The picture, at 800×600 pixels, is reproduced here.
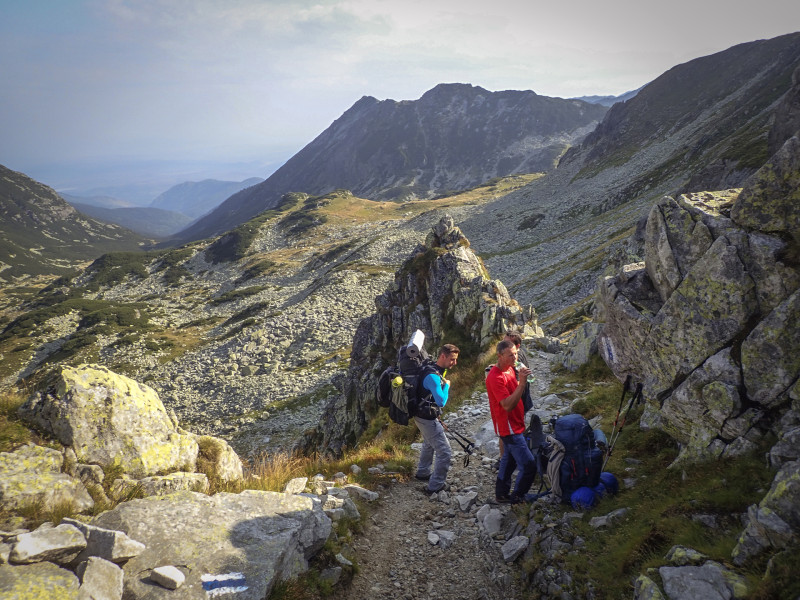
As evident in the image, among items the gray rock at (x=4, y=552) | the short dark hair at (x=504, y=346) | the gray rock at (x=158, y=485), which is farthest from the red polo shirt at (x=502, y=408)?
the gray rock at (x=4, y=552)

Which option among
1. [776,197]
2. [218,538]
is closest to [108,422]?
[218,538]

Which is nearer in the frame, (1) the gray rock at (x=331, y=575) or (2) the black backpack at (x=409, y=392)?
(1) the gray rock at (x=331, y=575)

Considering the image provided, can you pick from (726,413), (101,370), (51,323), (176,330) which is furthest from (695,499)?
(51,323)

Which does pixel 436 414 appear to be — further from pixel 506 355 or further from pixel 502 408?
pixel 506 355

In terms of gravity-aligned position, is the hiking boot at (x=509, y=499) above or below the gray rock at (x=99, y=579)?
below

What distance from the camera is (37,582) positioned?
4352mm

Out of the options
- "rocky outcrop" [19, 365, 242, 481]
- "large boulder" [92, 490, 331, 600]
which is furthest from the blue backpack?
"rocky outcrop" [19, 365, 242, 481]

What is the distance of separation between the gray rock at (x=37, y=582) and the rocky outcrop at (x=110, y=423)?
3.01 m

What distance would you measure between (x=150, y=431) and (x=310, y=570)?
4.58 m

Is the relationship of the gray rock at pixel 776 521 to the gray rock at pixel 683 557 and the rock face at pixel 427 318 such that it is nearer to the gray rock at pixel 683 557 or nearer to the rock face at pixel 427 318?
the gray rock at pixel 683 557

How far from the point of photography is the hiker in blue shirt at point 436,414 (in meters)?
8.57

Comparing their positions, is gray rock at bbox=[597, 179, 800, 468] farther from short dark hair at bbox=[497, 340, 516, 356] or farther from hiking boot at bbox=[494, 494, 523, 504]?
hiking boot at bbox=[494, 494, 523, 504]

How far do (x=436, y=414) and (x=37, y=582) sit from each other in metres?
6.57

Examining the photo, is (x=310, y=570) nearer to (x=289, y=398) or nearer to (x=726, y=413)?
(x=726, y=413)
